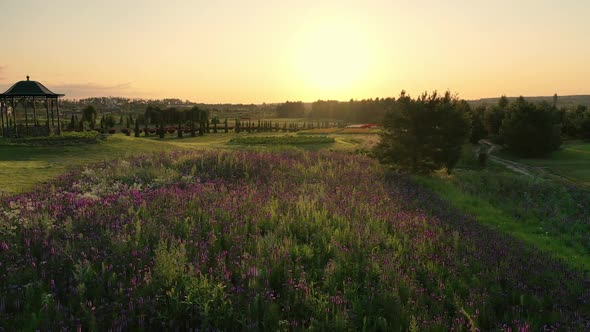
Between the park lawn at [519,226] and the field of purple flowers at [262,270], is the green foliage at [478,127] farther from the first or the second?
the field of purple flowers at [262,270]

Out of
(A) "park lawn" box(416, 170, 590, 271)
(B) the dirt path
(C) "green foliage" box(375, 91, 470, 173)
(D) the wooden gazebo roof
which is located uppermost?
(D) the wooden gazebo roof

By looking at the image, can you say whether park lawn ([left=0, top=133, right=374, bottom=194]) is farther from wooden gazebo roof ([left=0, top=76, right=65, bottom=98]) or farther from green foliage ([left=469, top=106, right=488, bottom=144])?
green foliage ([left=469, top=106, right=488, bottom=144])

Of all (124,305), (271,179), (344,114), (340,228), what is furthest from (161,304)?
(344,114)

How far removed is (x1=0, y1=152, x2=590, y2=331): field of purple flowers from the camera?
5.34m

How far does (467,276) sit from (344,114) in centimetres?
14158

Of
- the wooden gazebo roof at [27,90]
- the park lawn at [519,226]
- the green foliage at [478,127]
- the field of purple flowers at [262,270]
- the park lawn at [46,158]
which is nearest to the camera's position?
the field of purple flowers at [262,270]

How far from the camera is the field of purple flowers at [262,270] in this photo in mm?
5336

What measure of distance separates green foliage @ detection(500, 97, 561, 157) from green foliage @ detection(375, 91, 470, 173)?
33230 millimetres

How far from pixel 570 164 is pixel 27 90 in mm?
48453

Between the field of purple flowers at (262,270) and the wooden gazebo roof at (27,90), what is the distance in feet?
86.8

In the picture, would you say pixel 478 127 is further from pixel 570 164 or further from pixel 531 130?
pixel 570 164

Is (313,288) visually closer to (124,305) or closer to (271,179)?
(124,305)

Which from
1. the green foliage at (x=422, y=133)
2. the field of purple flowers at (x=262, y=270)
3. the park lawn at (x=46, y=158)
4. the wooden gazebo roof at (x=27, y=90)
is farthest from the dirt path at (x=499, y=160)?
the wooden gazebo roof at (x=27, y=90)

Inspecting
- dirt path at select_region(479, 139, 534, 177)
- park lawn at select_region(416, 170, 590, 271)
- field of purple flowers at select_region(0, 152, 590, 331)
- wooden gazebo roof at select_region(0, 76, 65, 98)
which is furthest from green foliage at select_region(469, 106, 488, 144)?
field of purple flowers at select_region(0, 152, 590, 331)
